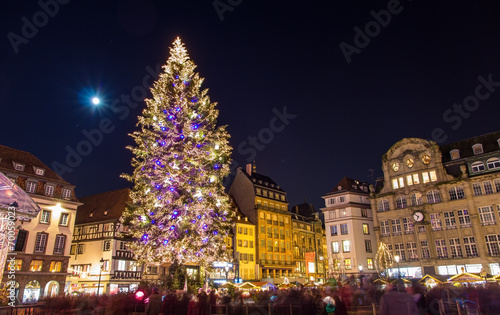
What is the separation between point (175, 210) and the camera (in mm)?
23609

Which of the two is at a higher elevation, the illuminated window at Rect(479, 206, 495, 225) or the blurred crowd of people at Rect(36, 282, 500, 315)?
the illuminated window at Rect(479, 206, 495, 225)

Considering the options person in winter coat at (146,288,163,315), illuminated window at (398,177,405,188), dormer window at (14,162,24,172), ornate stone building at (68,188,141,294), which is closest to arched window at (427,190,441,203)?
illuminated window at (398,177,405,188)

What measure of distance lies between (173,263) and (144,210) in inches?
161

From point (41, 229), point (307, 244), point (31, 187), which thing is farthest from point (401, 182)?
point (31, 187)

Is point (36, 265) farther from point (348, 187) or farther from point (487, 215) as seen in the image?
point (487, 215)

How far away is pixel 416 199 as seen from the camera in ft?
171

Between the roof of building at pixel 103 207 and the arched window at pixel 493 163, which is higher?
the arched window at pixel 493 163

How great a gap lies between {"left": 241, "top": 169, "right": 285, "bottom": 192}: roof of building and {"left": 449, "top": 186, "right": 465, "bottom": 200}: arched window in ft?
118

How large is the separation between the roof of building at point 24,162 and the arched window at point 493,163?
54795 millimetres

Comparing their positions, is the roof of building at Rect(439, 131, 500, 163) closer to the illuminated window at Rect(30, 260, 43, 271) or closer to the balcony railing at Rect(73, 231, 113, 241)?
the balcony railing at Rect(73, 231, 113, 241)

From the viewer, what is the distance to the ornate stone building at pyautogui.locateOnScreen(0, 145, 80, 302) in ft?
130

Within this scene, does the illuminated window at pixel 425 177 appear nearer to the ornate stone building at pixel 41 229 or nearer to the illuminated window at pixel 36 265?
the ornate stone building at pixel 41 229

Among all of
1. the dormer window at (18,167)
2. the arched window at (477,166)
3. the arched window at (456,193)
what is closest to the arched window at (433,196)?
the arched window at (456,193)

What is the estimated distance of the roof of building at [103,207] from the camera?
51797 mm
